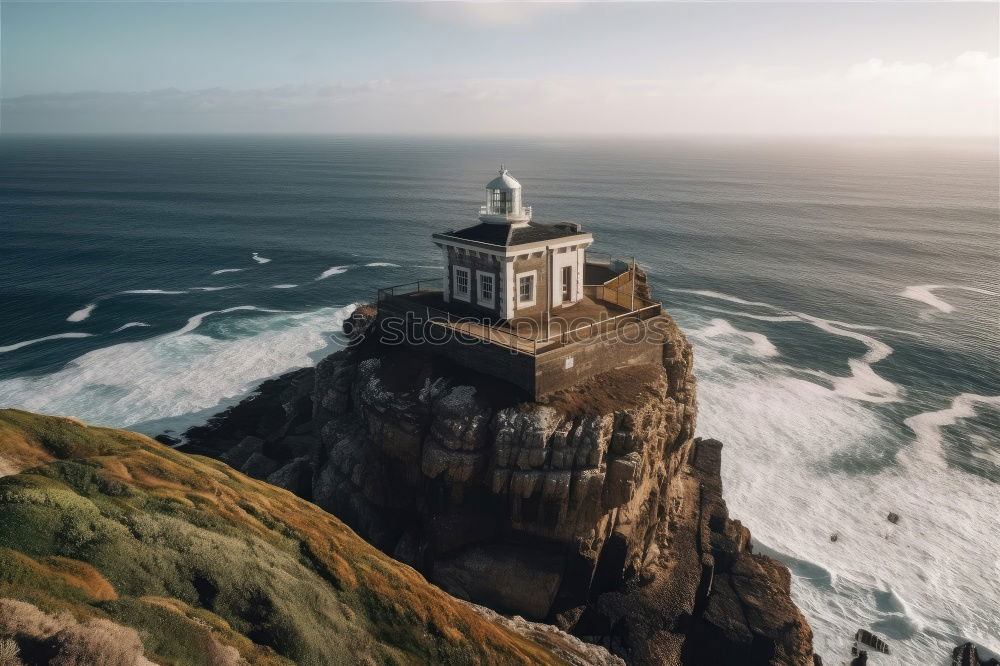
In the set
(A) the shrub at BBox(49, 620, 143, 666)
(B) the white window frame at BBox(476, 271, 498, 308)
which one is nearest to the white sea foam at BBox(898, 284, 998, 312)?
(B) the white window frame at BBox(476, 271, 498, 308)

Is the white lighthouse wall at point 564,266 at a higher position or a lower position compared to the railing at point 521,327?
higher

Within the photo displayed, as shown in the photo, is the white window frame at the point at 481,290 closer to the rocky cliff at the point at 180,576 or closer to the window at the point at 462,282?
the window at the point at 462,282

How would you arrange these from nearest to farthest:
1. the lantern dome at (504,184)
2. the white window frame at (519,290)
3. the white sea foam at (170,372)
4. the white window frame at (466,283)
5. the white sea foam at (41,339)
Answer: the white window frame at (519,290)
the lantern dome at (504,184)
the white window frame at (466,283)
the white sea foam at (170,372)
the white sea foam at (41,339)

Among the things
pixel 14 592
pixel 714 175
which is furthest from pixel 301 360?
pixel 714 175

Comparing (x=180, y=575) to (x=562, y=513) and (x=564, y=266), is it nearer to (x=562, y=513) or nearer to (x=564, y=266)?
(x=562, y=513)

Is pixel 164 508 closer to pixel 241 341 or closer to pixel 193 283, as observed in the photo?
pixel 241 341

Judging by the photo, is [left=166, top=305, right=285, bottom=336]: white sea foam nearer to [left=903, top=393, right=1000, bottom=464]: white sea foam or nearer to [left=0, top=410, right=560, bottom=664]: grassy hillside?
[left=0, top=410, right=560, bottom=664]: grassy hillside

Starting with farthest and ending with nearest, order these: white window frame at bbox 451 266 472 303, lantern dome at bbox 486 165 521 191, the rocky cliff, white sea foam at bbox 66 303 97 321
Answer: white sea foam at bbox 66 303 97 321 → white window frame at bbox 451 266 472 303 → lantern dome at bbox 486 165 521 191 → the rocky cliff
